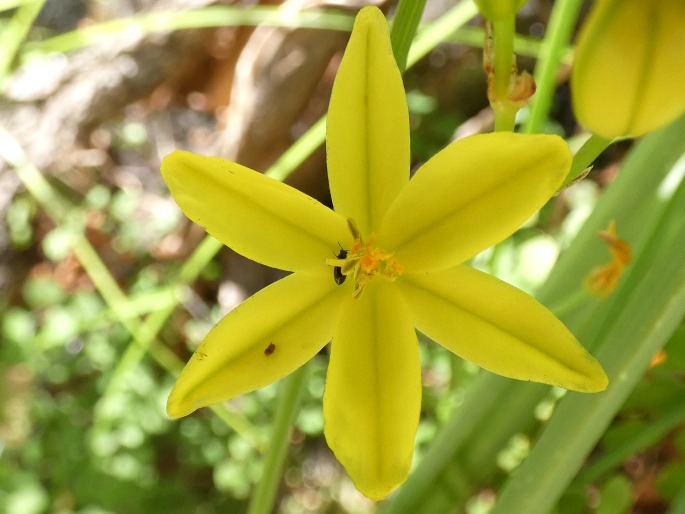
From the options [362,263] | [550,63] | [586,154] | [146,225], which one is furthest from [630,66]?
[146,225]

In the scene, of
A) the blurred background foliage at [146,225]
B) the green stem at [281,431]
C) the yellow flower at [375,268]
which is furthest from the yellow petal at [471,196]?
the blurred background foliage at [146,225]

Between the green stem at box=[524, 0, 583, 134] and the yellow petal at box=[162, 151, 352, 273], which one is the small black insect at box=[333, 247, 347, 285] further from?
the green stem at box=[524, 0, 583, 134]

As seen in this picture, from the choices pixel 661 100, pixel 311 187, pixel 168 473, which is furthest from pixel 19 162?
pixel 661 100

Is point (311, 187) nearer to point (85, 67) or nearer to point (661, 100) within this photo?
point (85, 67)

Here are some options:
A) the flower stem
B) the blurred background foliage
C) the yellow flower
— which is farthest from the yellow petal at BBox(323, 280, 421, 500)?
the blurred background foliage

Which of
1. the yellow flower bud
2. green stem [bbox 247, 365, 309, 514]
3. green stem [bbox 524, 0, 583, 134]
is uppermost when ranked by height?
green stem [bbox 524, 0, 583, 134]
